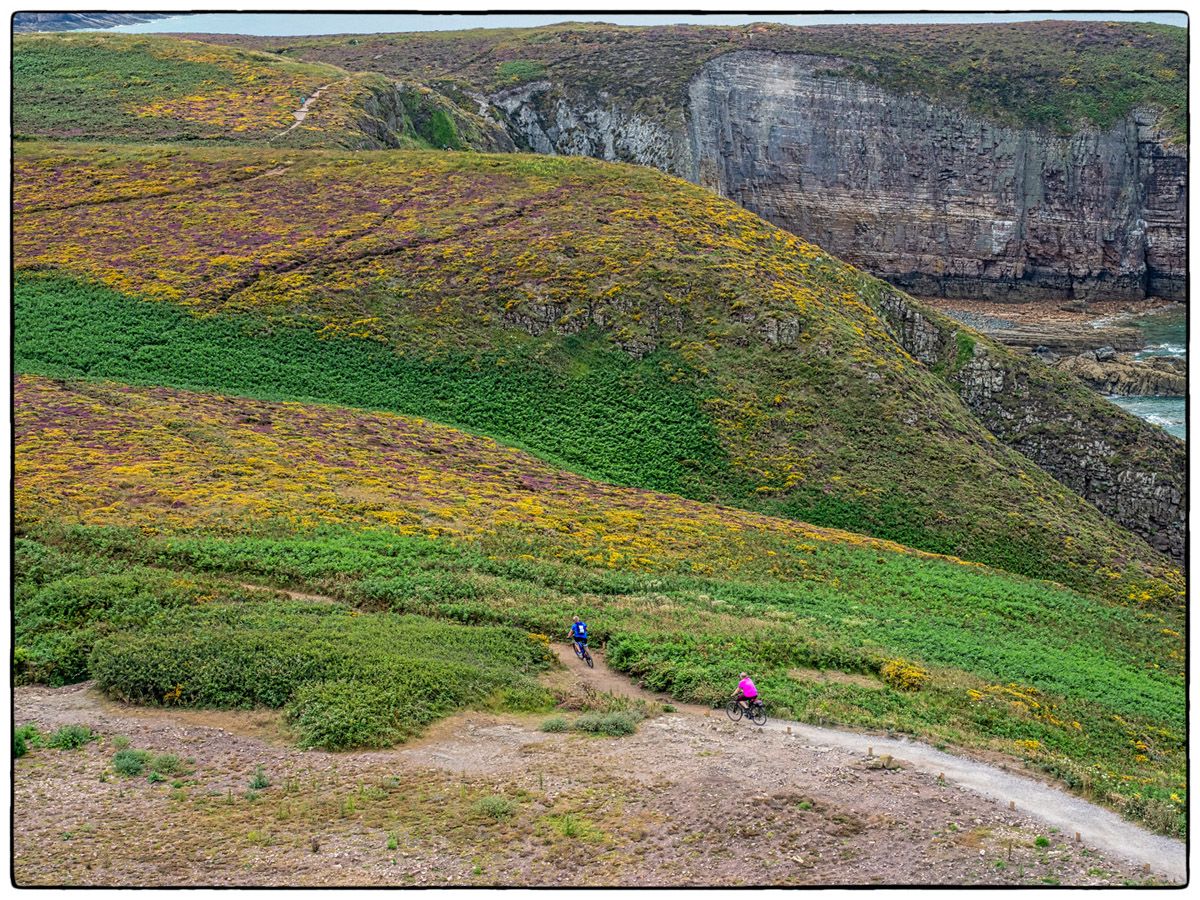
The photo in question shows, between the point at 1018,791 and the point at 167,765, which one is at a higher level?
the point at 167,765

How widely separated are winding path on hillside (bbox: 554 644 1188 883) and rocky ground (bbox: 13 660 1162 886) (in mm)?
466

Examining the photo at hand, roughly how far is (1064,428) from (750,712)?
1671 inches

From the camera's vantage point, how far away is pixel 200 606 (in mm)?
28875

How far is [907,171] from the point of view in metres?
140

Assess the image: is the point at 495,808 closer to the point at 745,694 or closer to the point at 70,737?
the point at 745,694

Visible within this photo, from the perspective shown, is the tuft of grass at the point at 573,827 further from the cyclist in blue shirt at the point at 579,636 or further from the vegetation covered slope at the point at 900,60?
the vegetation covered slope at the point at 900,60

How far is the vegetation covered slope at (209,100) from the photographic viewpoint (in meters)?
87.4

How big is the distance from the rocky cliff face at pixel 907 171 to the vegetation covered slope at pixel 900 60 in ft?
7.90

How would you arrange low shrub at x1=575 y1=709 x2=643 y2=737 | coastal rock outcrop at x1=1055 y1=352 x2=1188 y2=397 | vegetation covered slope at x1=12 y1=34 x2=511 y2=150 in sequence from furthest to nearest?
coastal rock outcrop at x1=1055 y1=352 x2=1188 y2=397 → vegetation covered slope at x1=12 y1=34 x2=511 y2=150 → low shrub at x1=575 y1=709 x2=643 y2=737

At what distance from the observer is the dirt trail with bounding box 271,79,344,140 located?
86.6m

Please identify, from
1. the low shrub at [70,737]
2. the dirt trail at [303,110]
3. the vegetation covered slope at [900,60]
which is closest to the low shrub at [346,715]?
the low shrub at [70,737]

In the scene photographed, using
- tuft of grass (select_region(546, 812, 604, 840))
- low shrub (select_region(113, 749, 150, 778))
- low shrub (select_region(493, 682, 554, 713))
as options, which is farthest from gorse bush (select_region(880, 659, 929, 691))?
low shrub (select_region(113, 749, 150, 778))

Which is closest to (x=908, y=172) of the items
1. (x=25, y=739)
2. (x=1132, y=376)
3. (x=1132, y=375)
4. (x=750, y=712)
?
(x=1132, y=375)

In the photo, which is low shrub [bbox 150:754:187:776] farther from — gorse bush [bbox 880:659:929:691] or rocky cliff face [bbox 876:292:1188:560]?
rocky cliff face [bbox 876:292:1188:560]
